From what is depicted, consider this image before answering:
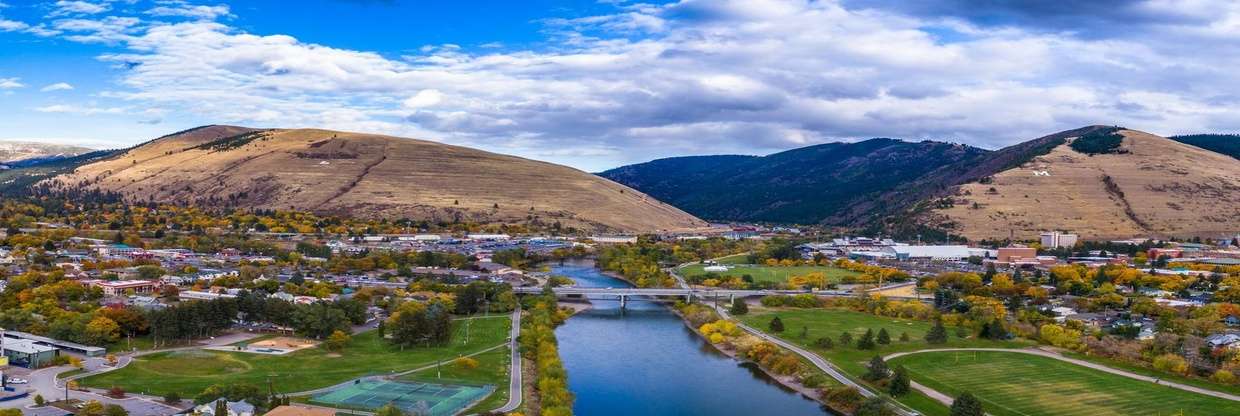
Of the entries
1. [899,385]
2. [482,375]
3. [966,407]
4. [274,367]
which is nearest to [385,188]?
[274,367]

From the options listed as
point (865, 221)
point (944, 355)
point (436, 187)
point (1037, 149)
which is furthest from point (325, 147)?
point (944, 355)

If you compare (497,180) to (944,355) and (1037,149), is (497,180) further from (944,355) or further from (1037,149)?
(944,355)

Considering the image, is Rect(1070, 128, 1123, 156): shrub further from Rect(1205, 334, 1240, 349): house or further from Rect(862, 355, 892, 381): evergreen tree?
Rect(862, 355, 892, 381): evergreen tree

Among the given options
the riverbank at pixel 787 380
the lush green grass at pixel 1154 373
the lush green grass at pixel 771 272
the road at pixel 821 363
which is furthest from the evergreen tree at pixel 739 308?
the lush green grass at pixel 1154 373

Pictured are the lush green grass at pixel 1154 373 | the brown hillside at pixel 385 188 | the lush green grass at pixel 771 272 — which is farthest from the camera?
the brown hillside at pixel 385 188

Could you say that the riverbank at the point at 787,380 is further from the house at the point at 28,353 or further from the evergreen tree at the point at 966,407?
the house at the point at 28,353

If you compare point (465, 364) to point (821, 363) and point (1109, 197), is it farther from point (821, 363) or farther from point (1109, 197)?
point (1109, 197)

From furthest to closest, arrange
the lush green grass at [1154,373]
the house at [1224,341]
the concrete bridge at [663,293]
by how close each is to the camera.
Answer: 1. the concrete bridge at [663,293]
2. the house at [1224,341]
3. the lush green grass at [1154,373]
